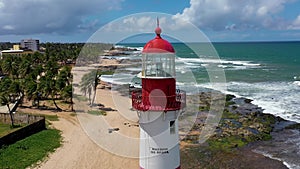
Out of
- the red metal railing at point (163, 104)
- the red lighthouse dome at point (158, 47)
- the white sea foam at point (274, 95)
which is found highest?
the red lighthouse dome at point (158, 47)

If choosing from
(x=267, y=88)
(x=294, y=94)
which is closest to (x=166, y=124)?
(x=294, y=94)

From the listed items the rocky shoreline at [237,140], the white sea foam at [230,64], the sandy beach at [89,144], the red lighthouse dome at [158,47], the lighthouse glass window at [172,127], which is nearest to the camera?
the red lighthouse dome at [158,47]

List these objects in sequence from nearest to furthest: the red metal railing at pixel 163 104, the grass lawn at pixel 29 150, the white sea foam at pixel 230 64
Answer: the red metal railing at pixel 163 104 → the grass lawn at pixel 29 150 → the white sea foam at pixel 230 64

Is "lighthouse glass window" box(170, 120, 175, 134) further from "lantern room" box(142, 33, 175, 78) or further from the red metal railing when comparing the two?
"lantern room" box(142, 33, 175, 78)

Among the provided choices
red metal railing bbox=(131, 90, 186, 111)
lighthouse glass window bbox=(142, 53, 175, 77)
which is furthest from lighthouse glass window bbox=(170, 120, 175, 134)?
lighthouse glass window bbox=(142, 53, 175, 77)

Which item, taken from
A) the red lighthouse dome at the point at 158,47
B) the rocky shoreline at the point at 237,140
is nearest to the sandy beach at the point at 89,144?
the rocky shoreline at the point at 237,140

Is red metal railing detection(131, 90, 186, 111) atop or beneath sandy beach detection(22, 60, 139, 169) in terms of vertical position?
atop

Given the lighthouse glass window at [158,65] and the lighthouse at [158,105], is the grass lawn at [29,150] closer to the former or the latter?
the lighthouse at [158,105]

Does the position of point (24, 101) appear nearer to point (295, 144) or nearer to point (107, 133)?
point (107, 133)

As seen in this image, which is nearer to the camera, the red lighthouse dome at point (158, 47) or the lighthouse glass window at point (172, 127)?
the red lighthouse dome at point (158, 47)
